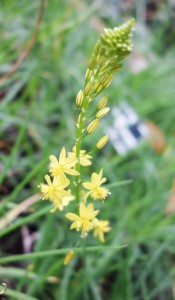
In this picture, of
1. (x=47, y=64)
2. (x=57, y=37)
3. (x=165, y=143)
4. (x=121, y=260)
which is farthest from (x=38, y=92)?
(x=121, y=260)

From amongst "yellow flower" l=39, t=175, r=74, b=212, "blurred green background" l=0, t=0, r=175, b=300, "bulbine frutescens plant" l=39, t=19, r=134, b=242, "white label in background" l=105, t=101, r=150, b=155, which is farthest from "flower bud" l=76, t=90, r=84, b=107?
"white label in background" l=105, t=101, r=150, b=155

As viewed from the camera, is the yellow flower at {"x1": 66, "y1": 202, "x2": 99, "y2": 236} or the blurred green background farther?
the blurred green background

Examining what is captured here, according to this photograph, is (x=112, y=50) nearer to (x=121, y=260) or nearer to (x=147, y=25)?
(x=121, y=260)

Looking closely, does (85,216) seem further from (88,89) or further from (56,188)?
(88,89)

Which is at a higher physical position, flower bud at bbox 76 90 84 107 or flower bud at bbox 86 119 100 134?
flower bud at bbox 76 90 84 107

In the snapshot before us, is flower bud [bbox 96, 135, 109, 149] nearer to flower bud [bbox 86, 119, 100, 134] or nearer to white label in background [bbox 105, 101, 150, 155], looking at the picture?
flower bud [bbox 86, 119, 100, 134]

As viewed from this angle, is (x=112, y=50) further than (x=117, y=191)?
No

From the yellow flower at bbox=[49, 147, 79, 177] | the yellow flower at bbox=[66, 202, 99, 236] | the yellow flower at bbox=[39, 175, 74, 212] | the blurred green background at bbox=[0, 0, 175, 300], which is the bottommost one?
the yellow flower at bbox=[66, 202, 99, 236]

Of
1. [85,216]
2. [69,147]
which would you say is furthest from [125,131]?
[85,216]

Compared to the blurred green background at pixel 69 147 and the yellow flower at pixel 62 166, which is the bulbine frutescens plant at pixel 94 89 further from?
the blurred green background at pixel 69 147

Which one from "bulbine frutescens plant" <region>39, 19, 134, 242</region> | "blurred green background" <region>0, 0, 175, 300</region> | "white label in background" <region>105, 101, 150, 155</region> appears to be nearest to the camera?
"bulbine frutescens plant" <region>39, 19, 134, 242</region>
